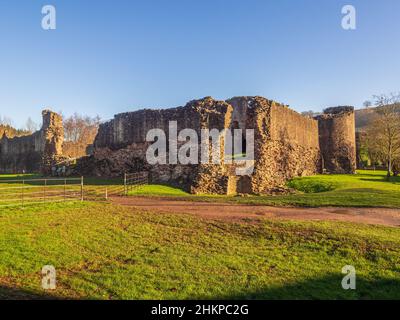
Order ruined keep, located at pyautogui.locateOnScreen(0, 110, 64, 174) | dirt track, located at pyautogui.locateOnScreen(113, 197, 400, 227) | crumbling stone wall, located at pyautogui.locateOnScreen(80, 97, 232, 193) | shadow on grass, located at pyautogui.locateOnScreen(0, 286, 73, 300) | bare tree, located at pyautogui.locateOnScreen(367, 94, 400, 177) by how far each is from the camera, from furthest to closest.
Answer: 1. ruined keep, located at pyautogui.locateOnScreen(0, 110, 64, 174)
2. bare tree, located at pyautogui.locateOnScreen(367, 94, 400, 177)
3. crumbling stone wall, located at pyautogui.locateOnScreen(80, 97, 232, 193)
4. dirt track, located at pyautogui.locateOnScreen(113, 197, 400, 227)
5. shadow on grass, located at pyautogui.locateOnScreen(0, 286, 73, 300)

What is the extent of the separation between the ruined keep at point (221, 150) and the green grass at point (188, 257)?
11235mm

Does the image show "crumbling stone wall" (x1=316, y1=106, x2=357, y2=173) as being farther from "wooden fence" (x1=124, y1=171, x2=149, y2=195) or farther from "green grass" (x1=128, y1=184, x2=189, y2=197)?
"green grass" (x1=128, y1=184, x2=189, y2=197)

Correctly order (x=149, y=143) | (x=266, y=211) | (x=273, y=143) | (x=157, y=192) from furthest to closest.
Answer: (x=273, y=143)
(x=149, y=143)
(x=157, y=192)
(x=266, y=211)

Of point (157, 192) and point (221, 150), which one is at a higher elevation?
point (221, 150)

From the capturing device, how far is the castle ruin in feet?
81.1

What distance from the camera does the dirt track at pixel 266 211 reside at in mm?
13328

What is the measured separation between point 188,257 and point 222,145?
16296 millimetres

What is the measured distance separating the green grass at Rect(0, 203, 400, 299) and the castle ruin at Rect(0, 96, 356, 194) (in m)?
11.3

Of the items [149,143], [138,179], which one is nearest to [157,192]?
[138,179]

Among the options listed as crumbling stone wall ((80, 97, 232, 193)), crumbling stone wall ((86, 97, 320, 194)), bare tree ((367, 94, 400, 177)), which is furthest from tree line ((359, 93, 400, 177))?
crumbling stone wall ((80, 97, 232, 193))

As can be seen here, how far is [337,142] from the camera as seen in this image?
43.5m

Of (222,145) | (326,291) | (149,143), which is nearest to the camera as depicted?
(326,291)

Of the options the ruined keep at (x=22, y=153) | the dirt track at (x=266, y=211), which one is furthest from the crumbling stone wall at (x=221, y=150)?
the ruined keep at (x=22, y=153)

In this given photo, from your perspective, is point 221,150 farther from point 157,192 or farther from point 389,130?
point 389,130
